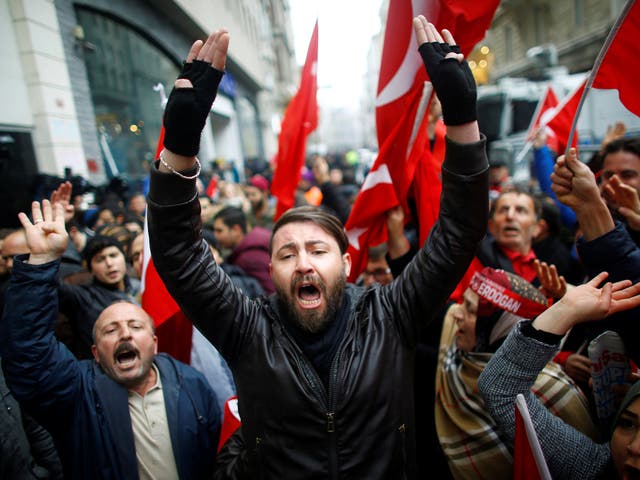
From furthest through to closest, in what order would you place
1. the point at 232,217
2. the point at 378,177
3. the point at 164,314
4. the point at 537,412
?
the point at 232,217 < the point at 378,177 < the point at 164,314 < the point at 537,412

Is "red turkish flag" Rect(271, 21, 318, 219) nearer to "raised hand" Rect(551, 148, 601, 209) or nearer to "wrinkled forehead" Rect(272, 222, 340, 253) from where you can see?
"wrinkled forehead" Rect(272, 222, 340, 253)

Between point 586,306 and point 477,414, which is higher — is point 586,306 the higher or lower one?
the higher one

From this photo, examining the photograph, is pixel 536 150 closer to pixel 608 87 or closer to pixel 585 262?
pixel 608 87

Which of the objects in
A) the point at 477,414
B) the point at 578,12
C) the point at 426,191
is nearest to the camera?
the point at 477,414

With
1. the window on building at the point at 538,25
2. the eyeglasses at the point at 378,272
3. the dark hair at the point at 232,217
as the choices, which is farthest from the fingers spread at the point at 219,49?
the window on building at the point at 538,25

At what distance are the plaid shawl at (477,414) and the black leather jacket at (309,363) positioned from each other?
440 mm

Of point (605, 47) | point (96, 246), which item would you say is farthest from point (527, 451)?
point (96, 246)

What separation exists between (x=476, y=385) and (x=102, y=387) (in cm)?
167

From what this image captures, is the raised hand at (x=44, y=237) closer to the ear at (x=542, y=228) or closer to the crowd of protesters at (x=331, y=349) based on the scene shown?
the crowd of protesters at (x=331, y=349)

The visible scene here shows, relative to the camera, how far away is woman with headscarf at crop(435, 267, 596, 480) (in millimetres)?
1642

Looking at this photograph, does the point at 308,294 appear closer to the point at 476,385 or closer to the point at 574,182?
the point at 476,385

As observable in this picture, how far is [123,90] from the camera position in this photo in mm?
7973

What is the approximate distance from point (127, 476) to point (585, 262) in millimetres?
2092

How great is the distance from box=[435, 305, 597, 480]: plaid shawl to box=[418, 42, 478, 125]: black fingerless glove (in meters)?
1.10
